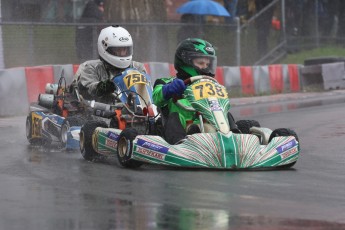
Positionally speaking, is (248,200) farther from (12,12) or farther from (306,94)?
(306,94)

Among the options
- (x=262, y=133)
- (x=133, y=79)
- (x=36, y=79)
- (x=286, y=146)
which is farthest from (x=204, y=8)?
(x=286, y=146)

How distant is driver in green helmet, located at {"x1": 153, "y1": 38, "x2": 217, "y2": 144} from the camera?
9938 mm

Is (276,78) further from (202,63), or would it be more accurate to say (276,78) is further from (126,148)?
(126,148)

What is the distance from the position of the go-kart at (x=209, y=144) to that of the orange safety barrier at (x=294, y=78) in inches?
490

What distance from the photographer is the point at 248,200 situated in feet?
25.8

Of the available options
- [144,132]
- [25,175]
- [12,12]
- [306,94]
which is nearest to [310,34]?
[306,94]

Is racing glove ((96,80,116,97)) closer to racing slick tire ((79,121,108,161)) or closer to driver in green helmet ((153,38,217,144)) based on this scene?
racing slick tire ((79,121,108,161))

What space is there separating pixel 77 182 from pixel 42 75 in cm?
808

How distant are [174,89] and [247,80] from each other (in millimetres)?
11434

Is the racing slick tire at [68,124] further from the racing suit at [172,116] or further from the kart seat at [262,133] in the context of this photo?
the kart seat at [262,133]

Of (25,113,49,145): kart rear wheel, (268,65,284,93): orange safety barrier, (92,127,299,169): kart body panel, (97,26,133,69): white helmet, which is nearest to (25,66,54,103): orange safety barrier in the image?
(25,113,49,145): kart rear wheel

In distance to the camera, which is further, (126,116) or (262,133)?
(126,116)

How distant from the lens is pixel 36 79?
16578mm

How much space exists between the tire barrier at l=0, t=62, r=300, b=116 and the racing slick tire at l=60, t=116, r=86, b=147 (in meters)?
1.72
